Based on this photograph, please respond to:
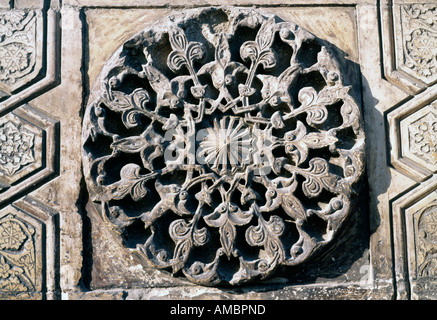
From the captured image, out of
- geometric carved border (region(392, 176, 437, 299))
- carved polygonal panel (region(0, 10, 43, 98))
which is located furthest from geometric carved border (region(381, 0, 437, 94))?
carved polygonal panel (region(0, 10, 43, 98))

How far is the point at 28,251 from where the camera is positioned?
4.29 m

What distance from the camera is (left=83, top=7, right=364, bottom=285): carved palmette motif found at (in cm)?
421

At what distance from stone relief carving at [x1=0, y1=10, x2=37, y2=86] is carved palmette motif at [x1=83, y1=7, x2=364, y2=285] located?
1.66 ft

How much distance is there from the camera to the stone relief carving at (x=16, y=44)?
177 inches

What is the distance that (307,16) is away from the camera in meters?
4.63

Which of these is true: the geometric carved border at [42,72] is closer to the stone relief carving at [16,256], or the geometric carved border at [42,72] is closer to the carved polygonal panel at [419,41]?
the stone relief carving at [16,256]

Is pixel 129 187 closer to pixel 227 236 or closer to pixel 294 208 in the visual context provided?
pixel 227 236

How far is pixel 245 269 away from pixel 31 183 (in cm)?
135

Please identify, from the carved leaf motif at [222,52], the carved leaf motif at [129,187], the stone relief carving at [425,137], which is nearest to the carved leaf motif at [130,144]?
the carved leaf motif at [129,187]

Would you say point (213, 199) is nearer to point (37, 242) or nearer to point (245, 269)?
point (245, 269)

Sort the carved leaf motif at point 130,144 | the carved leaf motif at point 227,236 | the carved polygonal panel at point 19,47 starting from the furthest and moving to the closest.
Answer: the carved polygonal panel at point 19,47
the carved leaf motif at point 130,144
the carved leaf motif at point 227,236

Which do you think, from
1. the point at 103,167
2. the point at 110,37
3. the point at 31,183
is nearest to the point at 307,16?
the point at 110,37

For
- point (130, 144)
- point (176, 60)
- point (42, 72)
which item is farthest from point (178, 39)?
point (42, 72)

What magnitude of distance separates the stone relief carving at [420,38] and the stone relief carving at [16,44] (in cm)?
229
